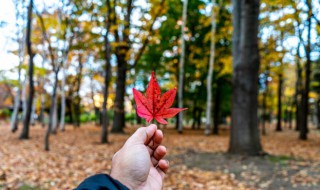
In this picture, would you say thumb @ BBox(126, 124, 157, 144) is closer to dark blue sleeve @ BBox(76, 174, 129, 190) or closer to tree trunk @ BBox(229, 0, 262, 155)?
dark blue sleeve @ BBox(76, 174, 129, 190)

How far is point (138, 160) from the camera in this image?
1382mm

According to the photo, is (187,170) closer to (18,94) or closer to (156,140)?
(156,140)

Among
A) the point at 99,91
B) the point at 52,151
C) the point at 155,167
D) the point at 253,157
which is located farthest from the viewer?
the point at 99,91

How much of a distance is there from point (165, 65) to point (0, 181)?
14308 mm

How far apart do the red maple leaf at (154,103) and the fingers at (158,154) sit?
0.24m

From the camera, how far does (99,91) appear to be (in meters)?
29.0

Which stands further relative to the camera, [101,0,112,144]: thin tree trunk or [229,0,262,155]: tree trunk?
[101,0,112,144]: thin tree trunk

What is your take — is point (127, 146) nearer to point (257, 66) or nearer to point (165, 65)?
point (257, 66)

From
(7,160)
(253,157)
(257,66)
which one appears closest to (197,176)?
(253,157)

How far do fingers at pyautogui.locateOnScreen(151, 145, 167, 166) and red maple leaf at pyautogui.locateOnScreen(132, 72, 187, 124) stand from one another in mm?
244

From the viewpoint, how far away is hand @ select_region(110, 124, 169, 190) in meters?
1.38

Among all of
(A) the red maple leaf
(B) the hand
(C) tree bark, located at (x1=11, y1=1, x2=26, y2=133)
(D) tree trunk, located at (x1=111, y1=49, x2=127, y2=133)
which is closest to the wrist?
(B) the hand

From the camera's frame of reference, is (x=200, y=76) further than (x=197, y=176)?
Yes

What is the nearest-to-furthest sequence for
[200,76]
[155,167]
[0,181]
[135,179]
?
[135,179] → [155,167] → [0,181] → [200,76]
